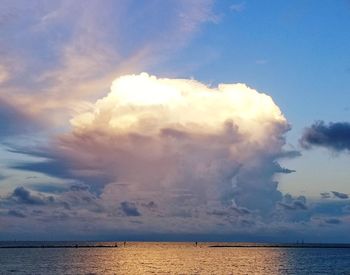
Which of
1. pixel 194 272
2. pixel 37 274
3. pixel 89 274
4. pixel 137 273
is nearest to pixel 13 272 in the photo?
pixel 37 274

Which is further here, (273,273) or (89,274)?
(273,273)

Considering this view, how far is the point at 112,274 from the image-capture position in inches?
4476

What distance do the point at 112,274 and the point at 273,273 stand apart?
126 feet

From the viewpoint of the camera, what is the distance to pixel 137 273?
118 metres

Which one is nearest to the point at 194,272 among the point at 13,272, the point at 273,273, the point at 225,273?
the point at 225,273

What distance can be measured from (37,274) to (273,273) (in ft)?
182

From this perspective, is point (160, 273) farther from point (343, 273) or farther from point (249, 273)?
point (343, 273)

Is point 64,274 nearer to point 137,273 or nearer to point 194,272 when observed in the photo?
point 137,273

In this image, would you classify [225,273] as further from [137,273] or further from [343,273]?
[343,273]

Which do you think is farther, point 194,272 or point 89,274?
point 194,272

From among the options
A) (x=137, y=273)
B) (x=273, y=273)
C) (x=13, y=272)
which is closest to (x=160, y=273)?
(x=137, y=273)

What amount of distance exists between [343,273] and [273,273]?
54.2ft

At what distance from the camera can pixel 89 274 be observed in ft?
364

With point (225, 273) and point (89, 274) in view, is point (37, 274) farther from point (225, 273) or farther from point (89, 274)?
point (225, 273)
